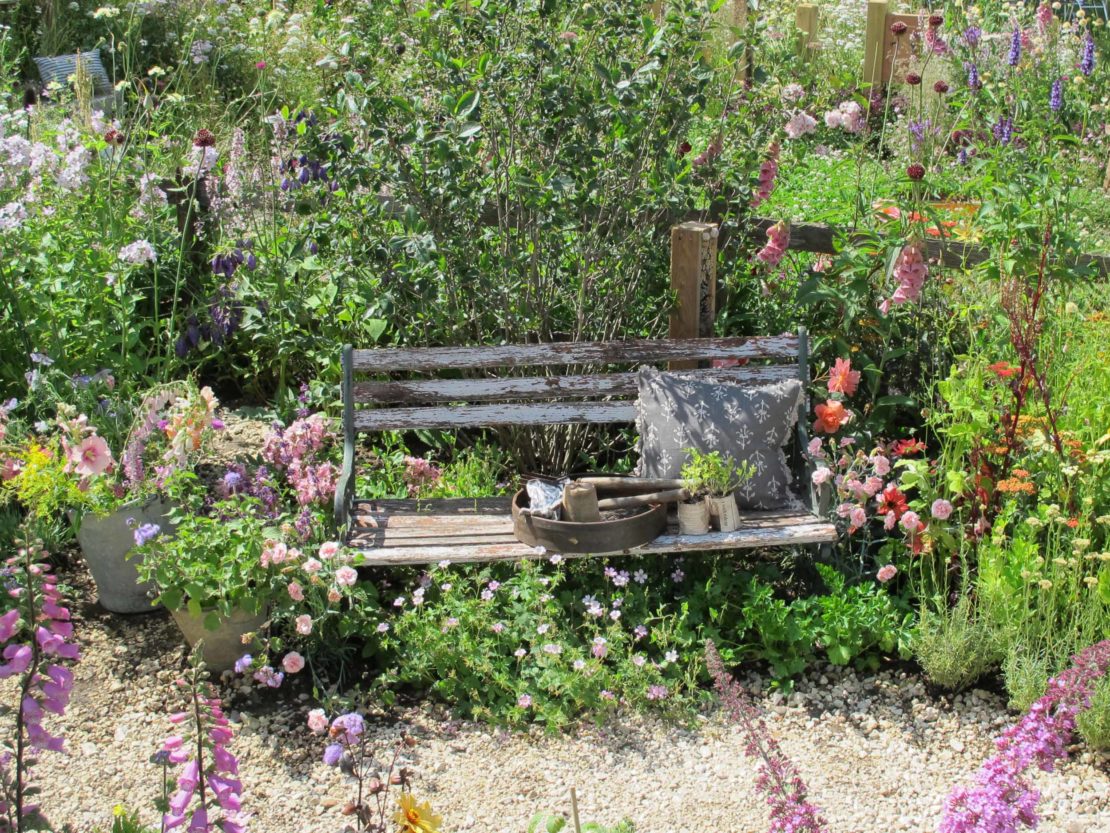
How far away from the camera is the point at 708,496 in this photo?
389cm

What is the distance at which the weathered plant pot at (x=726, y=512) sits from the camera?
3.88 metres

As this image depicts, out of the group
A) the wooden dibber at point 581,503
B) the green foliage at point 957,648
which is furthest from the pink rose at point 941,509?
the wooden dibber at point 581,503

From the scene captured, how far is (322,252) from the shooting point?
479 cm

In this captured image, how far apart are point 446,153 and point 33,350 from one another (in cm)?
186

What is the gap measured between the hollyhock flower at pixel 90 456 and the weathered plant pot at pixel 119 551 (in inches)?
7.7

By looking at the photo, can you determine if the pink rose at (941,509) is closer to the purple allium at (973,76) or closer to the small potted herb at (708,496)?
the small potted herb at (708,496)

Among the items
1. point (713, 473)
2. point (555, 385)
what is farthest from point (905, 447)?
point (555, 385)

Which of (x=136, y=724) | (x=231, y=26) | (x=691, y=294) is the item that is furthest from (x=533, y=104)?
(x=231, y=26)

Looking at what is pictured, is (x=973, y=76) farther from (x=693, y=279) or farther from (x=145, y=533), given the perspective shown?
(x=145, y=533)

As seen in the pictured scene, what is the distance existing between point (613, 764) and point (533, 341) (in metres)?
1.87

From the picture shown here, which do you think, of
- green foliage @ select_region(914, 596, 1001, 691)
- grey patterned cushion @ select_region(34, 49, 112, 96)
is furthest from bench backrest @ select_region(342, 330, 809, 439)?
grey patterned cushion @ select_region(34, 49, 112, 96)

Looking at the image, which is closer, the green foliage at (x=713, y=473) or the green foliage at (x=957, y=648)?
the green foliage at (x=957, y=648)

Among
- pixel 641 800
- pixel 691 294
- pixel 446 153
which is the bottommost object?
pixel 641 800

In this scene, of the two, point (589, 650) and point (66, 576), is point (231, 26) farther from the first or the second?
point (589, 650)
